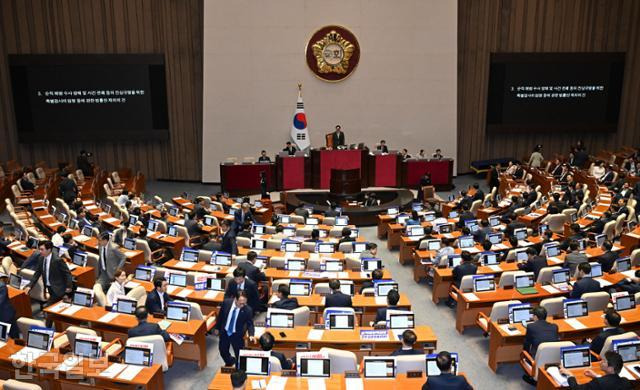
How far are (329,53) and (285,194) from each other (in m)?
6.52

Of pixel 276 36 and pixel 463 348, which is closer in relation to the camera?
pixel 463 348

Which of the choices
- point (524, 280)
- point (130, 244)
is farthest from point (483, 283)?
point (130, 244)

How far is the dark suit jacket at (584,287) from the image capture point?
9.59 metres

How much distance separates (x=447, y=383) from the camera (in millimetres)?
6152

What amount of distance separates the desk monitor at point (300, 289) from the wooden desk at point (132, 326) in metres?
1.84

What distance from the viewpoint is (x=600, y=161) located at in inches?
877

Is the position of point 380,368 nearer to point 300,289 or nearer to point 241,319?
point 241,319

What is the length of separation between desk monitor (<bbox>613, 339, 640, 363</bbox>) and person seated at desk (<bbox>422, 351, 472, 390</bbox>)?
259cm

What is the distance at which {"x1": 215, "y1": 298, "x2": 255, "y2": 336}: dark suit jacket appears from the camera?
315 inches

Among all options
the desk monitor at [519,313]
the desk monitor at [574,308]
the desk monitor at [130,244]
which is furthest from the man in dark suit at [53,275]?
the desk monitor at [574,308]

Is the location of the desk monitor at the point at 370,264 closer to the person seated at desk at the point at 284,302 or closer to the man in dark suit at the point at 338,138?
the person seated at desk at the point at 284,302

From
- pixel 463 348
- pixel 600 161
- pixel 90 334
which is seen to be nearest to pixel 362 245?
pixel 463 348

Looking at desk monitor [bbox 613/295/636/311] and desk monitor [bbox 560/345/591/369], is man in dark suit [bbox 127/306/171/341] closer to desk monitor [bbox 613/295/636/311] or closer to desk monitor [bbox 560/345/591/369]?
desk monitor [bbox 560/345/591/369]

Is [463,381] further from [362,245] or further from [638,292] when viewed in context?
[362,245]
